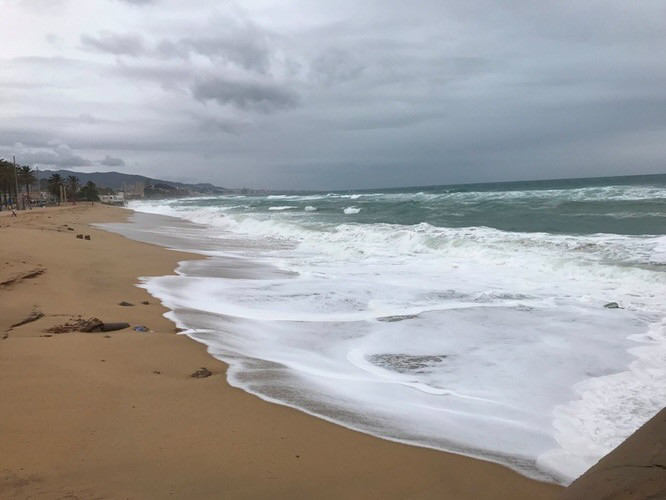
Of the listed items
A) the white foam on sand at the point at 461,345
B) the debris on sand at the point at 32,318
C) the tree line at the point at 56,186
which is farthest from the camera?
the tree line at the point at 56,186

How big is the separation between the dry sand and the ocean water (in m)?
0.33

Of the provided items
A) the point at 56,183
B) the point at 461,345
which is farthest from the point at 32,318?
the point at 56,183

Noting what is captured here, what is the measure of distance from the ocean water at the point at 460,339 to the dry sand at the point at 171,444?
331mm

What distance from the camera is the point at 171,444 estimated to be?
3309 mm

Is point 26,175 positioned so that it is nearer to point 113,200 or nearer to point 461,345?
point 113,200

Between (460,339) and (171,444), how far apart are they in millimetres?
4339

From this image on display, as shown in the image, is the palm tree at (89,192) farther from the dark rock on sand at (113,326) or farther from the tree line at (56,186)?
the dark rock on sand at (113,326)

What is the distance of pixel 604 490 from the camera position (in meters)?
2.22

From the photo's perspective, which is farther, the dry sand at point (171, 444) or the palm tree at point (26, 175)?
the palm tree at point (26, 175)

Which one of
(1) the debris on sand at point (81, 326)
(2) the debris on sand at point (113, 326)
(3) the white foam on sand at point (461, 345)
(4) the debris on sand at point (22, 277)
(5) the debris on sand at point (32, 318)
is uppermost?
(4) the debris on sand at point (22, 277)

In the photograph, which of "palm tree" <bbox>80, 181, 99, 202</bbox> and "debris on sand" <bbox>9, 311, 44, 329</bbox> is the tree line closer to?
"palm tree" <bbox>80, 181, 99, 202</bbox>

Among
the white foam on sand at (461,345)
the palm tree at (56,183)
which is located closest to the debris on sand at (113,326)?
the white foam on sand at (461,345)

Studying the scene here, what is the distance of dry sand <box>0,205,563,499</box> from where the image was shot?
2.89 meters

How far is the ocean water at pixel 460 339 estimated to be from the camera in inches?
162
